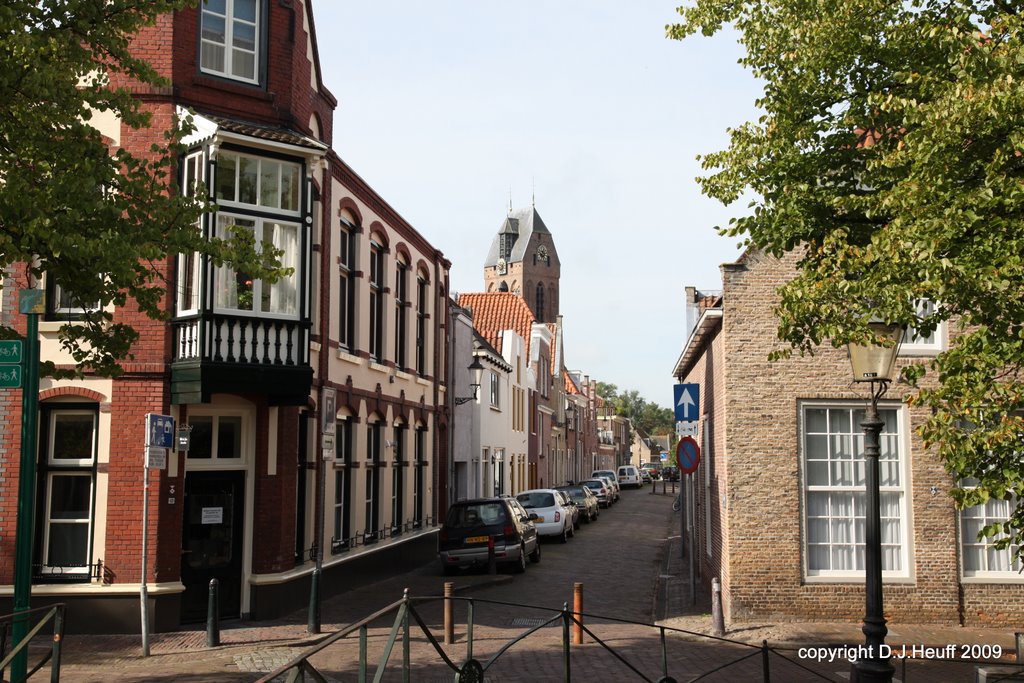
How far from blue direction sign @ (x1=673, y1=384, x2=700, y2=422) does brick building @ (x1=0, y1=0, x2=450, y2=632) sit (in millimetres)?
6344

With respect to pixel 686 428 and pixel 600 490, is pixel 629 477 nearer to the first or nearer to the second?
pixel 600 490

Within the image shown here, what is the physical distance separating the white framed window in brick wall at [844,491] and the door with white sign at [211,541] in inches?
Answer: 343

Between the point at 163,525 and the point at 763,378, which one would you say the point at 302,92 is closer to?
the point at 163,525

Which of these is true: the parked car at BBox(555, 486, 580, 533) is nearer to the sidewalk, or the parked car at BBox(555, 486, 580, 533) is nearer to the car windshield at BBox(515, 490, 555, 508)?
the car windshield at BBox(515, 490, 555, 508)

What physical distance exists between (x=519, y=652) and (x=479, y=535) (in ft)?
28.1

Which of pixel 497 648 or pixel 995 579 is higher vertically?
pixel 995 579

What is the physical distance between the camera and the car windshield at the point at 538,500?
30781 mm

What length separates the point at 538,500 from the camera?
30984mm

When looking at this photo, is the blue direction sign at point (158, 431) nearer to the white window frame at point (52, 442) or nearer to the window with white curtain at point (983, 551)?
the white window frame at point (52, 442)

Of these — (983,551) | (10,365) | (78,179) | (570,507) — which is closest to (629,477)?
(570,507)

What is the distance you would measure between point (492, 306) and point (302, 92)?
1311 inches

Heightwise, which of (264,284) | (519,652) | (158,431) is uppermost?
(264,284)

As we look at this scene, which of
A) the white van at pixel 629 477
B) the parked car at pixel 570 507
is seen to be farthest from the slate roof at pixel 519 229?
the parked car at pixel 570 507

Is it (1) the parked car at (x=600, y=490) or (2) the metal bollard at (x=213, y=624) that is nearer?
(2) the metal bollard at (x=213, y=624)
